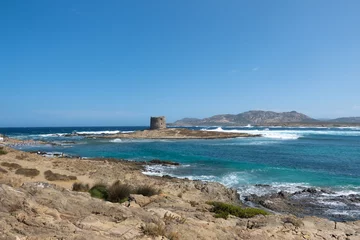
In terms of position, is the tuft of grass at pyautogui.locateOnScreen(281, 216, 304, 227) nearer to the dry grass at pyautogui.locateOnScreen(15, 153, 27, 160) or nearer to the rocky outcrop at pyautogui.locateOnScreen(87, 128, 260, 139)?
the dry grass at pyautogui.locateOnScreen(15, 153, 27, 160)

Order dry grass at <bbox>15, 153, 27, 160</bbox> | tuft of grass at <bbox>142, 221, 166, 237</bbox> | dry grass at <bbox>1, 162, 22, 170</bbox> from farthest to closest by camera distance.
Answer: dry grass at <bbox>15, 153, 27, 160</bbox>, dry grass at <bbox>1, 162, 22, 170</bbox>, tuft of grass at <bbox>142, 221, 166, 237</bbox>

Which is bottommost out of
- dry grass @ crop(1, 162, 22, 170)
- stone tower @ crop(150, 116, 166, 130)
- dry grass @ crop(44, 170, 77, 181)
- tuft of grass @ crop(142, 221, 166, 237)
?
dry grass @ crop(44, 170, 77, 181)

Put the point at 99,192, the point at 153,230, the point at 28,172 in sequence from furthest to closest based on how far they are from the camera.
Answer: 1. the point at 28,172
2. the point at 99,192
3. the point at 153,230

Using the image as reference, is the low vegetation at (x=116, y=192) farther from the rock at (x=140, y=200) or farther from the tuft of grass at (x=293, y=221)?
the tuft of grass at (x=293, y=221)

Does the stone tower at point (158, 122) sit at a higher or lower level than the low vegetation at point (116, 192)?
higher

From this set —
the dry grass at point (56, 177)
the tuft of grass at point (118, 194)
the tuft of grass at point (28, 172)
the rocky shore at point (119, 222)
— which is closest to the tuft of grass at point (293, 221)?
the rocky shore at point (119, 222)

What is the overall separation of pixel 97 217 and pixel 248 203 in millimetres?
11579

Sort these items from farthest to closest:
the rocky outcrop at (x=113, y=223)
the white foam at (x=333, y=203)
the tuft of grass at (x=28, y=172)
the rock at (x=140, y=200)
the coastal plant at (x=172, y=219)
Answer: the tuft of grass at (x=28, y=172), the white foam at (x=333, y=203), the rock at (x=140, y=200), the coastal plant at (x=172, y=219), the rocky outcrop at (x=113, y=223)

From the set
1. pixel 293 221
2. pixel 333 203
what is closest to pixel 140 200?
pixel 293 221

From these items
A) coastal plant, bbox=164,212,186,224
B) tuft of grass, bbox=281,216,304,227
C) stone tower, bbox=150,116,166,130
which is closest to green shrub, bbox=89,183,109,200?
coastal plant, bbox=164,212,186,224

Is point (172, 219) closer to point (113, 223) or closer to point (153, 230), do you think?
point (153, 230)

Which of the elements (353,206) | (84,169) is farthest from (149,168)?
(353,206)

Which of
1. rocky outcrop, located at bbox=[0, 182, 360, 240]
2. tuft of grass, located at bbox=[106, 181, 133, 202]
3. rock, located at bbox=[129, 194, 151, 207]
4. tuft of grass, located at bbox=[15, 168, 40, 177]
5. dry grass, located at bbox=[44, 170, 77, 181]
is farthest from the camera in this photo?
tuft of grass, located at bbox=[15, 168, 40, 177]

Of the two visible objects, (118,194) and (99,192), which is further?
(99,192)
